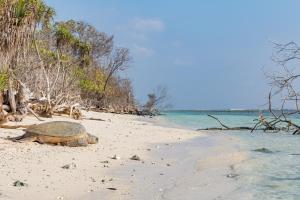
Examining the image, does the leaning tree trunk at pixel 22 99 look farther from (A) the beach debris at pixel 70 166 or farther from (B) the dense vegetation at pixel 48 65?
(A) the beach debris at pixel 70 166

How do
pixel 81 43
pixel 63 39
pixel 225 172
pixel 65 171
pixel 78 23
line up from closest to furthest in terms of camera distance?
pixel 65 171, pixel 225 172, pixel 63 39, pixel 81 43, pixel 78 23

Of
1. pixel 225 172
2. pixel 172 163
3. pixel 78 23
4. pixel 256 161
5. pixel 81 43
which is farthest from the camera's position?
pixel 78 23

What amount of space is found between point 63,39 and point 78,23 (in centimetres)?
1543

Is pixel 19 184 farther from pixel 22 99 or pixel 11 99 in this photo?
pixel 22 99

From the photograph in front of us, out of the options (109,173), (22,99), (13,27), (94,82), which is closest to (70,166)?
(109,173)

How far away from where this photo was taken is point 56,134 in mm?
11672

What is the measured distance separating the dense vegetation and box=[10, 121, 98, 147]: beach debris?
3026mm

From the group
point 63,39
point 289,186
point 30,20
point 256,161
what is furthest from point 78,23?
point 289,186

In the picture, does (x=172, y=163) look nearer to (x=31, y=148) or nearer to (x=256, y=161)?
(x=256, y=161)

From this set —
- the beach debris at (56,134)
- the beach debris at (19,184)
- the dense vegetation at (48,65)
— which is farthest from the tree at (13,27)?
the beach debris at (19,184)

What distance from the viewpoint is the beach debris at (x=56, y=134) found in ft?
37.9

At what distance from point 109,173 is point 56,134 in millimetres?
3173

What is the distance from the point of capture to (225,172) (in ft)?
33.6

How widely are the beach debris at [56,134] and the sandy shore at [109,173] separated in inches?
12.0
